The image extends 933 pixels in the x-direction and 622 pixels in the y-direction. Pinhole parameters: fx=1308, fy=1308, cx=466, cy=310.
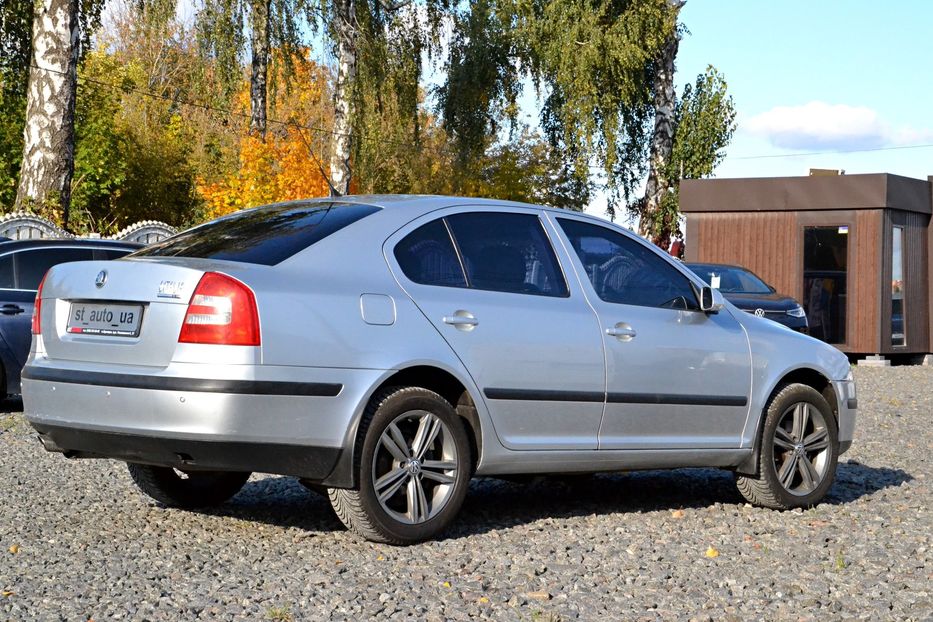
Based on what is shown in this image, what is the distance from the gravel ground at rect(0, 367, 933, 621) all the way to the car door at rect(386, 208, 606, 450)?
23.2 inches

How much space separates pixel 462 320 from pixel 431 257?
361 millimetres

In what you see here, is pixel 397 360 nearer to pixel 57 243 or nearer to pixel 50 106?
pixel 57 243

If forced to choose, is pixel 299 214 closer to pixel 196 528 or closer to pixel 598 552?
pixel 196 528

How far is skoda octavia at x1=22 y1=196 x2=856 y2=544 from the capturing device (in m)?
5.41

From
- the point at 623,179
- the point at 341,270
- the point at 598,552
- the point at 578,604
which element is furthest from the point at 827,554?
the point at 623,179

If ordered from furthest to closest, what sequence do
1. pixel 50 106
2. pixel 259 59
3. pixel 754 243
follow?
pixel 259 59
pixel 754 243
pixel 50 106

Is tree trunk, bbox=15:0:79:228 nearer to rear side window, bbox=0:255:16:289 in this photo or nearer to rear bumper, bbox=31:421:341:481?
rear side window, bbox=0:255:16:289

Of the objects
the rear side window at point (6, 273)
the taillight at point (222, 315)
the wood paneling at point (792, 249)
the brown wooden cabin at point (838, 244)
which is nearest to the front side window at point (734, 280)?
the wood paneling at point (792, 249)

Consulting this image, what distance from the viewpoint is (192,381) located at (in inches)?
210

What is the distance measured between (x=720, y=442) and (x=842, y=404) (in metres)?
1.12

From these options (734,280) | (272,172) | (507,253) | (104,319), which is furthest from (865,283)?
(104,319)

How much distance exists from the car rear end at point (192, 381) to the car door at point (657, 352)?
159cm

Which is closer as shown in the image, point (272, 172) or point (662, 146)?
point (272, 172)

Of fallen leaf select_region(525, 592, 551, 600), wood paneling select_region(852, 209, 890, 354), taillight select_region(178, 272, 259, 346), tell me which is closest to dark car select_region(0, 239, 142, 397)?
taillight select_region(178, 272, 259, 346)
